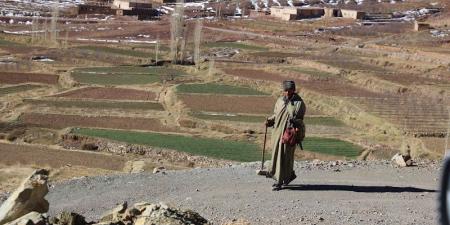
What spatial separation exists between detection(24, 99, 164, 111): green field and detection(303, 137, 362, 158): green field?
8203 mm

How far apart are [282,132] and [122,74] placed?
30.8m

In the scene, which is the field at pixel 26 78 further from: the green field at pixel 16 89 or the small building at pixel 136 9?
the small building at pixel 136 9

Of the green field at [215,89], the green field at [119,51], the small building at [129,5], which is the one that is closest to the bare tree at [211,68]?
the green field at [215,89]

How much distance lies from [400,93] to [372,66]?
10.8 metres

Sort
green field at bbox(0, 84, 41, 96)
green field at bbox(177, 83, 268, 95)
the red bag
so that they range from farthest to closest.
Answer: green field at bbox(177, 83, 268, 95) → green field at bbox(0, 84, 41, 96) → the red bag

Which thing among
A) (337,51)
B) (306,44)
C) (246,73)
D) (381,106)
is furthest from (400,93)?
(306,44)

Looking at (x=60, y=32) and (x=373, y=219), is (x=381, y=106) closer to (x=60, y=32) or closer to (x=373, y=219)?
(x=373, y=219)

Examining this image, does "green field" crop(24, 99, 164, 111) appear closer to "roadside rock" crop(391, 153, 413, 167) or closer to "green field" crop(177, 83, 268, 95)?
"green field" crop(177, 83, 268, 95)

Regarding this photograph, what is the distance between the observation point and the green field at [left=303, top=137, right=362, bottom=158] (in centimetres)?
2081

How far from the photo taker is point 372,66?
4350cm

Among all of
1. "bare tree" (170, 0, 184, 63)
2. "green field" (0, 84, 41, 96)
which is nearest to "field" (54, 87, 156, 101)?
"green field" (0, 84, 41, 96)

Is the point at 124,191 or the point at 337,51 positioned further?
the point at 337,51

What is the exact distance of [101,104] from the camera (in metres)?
29.3

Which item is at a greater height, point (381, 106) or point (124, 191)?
point (124, 191)
